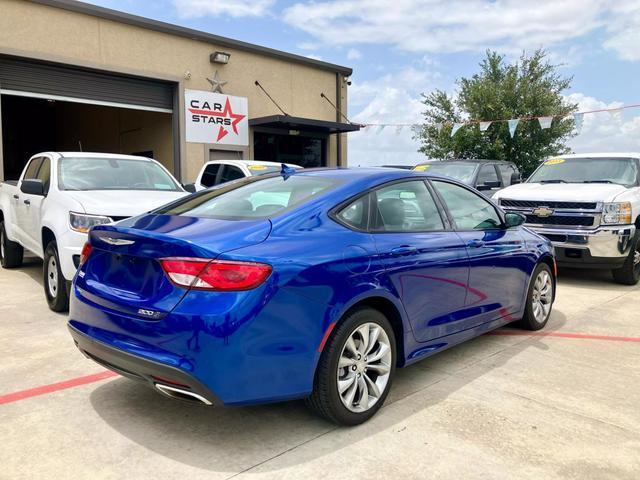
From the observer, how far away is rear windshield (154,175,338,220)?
3.35 metres

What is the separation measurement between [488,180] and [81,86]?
956 cm

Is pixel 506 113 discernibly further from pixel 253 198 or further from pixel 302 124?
pixel 253 198

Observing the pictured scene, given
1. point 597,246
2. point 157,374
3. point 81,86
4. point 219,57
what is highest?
point 219,57

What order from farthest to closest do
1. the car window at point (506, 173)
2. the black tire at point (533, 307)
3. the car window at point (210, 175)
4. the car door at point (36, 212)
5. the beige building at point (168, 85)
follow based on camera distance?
1. the car window at point (506, 173)
2. the beige building at point (168, 85)
3. the car window at point (210, 175)
4. the car door at point (36, 212)
5. the black tire at point (533, 307)

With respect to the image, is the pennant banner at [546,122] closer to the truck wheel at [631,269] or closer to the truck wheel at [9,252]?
the truck wheel at [631,269]

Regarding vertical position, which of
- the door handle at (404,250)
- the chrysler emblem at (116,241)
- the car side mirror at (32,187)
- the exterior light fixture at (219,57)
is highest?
the exterior light fixture at (219,57)

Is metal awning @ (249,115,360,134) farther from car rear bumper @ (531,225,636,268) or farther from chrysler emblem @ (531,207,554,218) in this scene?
car rear bumper @ (531,225,636,268)

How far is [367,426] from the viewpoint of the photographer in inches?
128

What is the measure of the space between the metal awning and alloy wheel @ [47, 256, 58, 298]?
9858 mm

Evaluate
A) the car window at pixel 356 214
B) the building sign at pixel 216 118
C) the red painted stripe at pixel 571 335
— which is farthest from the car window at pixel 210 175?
the car window at pixel 356 214

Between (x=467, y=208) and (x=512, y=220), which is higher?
(x=467, y=208)

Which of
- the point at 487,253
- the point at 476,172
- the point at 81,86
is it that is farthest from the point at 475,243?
the point at 81,86

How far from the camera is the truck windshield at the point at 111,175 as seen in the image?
646 centimetres

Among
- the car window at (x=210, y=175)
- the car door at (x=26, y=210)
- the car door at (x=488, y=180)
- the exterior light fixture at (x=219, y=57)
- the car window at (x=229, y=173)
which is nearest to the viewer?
the car door at (x=26, y=210)
